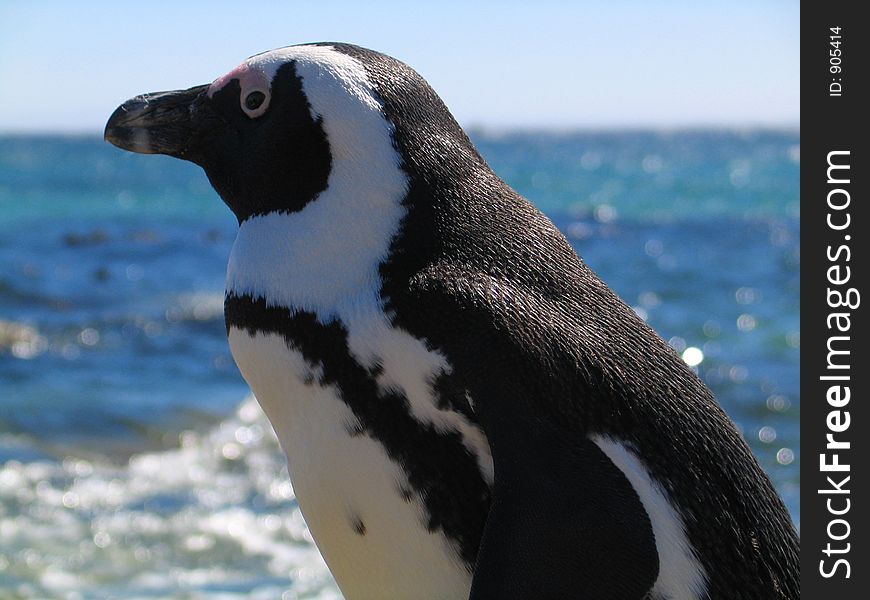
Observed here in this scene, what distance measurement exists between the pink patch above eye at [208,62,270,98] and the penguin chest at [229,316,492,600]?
1.35ft

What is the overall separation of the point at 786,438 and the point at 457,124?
6192mm

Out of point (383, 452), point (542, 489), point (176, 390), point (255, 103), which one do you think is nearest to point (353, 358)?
point (383, 452)

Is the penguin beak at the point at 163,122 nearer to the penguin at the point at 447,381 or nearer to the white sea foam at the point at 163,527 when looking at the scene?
the penguin at the point at 447,381

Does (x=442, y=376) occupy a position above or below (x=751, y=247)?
below

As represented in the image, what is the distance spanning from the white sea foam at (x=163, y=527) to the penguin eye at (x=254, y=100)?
3.76 m

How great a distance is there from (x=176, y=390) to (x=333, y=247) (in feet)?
23.5

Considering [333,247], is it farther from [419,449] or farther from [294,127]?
[419,449]

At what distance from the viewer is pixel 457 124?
6.48ft

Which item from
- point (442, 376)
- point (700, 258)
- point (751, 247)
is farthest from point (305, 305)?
point (751, 247)

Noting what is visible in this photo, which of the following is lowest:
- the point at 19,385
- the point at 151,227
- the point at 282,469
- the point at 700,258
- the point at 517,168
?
the point at 282,469

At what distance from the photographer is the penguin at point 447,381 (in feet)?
5.37

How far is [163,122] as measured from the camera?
209 centimetres

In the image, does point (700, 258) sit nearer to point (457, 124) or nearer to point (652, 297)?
point (652, 297)

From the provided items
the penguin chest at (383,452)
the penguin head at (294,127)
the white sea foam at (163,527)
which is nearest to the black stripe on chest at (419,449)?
the penguin chest at (383,452)
